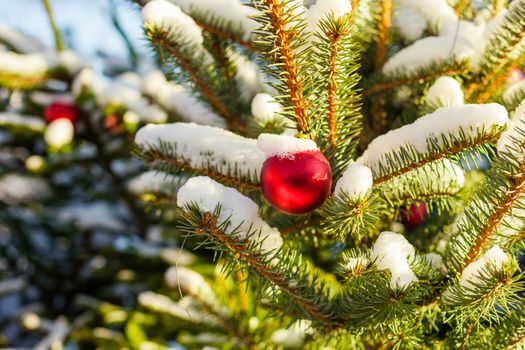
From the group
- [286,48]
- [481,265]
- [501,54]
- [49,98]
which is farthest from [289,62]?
[49,98]

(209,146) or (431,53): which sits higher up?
(431,53)

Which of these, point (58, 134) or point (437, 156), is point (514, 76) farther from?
point (58, 134)

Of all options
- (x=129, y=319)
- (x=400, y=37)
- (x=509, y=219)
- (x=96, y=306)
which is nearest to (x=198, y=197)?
(x=509, y=219)

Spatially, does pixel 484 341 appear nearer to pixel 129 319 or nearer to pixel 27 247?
pixel 129 319

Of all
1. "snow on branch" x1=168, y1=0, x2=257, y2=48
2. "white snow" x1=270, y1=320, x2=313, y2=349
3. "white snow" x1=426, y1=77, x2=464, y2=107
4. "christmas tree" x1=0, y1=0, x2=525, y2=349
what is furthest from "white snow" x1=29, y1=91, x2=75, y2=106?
"white snow" x1=426, y1=77, x2=464, y2=107

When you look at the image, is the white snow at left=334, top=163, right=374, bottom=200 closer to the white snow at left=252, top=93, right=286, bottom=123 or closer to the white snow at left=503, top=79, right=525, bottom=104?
the white snow at left=252, top=93, right=286, bottom=123
